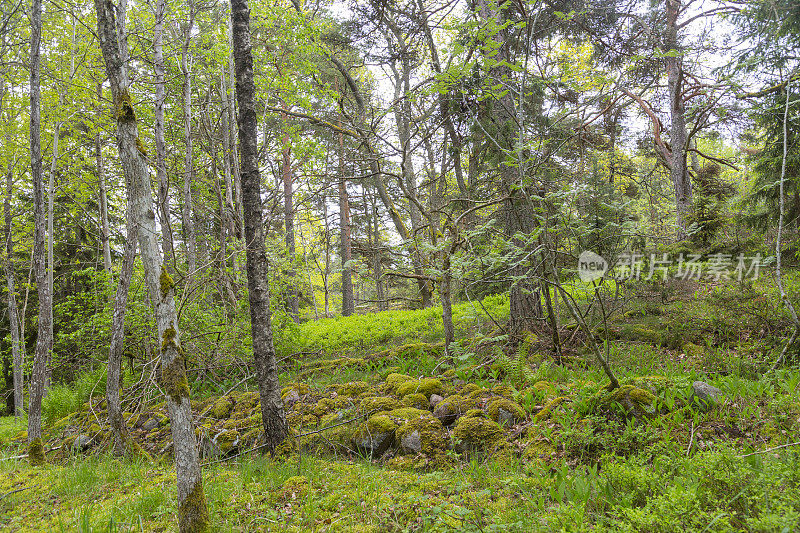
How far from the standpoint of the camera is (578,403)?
3.96 meters

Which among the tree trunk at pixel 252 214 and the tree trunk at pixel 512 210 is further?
the tree trunk at pixel 512 210

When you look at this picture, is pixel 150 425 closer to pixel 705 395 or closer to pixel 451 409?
pixel 451 409

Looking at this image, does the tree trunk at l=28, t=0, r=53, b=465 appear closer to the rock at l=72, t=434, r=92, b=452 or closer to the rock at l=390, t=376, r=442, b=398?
the rock at l=72, t=434, r=92, b=452

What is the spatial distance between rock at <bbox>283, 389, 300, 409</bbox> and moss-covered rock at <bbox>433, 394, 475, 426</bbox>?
2.39m

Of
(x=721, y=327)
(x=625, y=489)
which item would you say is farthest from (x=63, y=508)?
(x=721, y=327)

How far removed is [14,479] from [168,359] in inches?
152

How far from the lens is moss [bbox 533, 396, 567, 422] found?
4.12m

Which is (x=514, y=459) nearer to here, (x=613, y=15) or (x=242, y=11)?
(x=242, y=11)

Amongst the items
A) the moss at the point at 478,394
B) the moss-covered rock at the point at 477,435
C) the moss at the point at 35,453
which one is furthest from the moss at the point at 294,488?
the moss at the point at 35,453

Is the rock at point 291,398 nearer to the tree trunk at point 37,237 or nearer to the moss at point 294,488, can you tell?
the moss at point 294,488

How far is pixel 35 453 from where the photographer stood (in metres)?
5.24

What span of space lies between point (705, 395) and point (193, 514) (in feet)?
14.6

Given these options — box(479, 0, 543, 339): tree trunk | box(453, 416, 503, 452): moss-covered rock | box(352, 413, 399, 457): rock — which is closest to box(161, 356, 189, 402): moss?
box(352, 413, 399, 457): rock

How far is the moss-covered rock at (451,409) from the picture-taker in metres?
4.68
